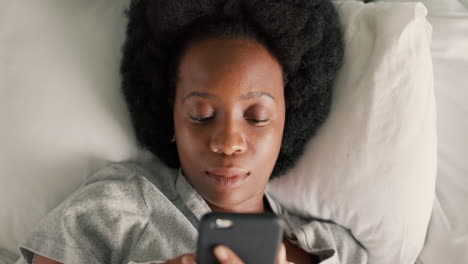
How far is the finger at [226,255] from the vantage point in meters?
0.68

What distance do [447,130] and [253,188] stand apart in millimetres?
482

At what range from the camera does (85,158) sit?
112 cm

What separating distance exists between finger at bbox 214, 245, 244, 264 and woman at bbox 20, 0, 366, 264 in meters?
0.16

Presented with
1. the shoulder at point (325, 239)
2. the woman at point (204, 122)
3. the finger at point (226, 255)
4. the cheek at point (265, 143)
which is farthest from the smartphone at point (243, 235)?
the shoulder at point (325, 239)

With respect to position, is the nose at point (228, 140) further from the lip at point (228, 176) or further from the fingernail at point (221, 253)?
the fingernail at point (221, 253)

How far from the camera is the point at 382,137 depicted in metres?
1.07

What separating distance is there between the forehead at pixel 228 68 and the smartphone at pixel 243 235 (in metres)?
0.31

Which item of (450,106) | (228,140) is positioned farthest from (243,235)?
(450,106)

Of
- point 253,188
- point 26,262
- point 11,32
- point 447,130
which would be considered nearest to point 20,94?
point 11,32

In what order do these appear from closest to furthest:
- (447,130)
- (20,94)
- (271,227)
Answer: (271,227)
(20,94)
(447,130)

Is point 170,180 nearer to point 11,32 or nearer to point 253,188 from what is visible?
point 253,188

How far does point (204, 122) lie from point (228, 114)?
0.05 meters

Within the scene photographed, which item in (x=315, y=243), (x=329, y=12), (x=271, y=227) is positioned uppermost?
(x=329, y=12)

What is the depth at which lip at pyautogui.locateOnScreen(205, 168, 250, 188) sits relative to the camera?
0.96m
